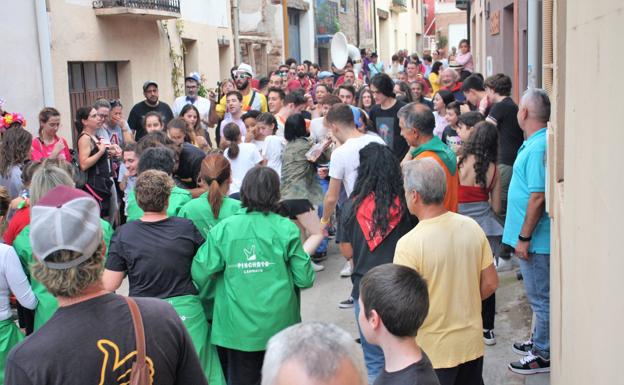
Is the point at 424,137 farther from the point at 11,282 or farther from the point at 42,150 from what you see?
the point at 42,150

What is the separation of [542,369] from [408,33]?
50.6 metres

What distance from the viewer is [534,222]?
4.91 metres

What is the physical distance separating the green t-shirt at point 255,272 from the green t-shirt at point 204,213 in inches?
20.1

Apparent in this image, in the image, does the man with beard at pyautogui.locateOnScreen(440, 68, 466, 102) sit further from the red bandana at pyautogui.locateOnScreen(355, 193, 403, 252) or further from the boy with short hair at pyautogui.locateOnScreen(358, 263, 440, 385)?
the boy with short hair at pyautogui.locateOnScreen(358, 263, 440, 385)

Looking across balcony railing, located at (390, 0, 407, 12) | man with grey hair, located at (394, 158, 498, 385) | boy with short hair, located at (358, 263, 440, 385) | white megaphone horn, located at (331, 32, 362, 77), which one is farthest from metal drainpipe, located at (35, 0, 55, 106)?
balcony railing, located at (390, 0, 407, 12)

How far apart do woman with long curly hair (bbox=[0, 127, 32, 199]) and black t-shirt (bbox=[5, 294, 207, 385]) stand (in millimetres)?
4544

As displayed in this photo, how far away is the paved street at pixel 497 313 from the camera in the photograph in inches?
207

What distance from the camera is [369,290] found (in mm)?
2885

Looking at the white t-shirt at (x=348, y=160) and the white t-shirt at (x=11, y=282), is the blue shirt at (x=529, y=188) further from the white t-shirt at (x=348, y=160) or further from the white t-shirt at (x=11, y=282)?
the white t-shirt at (x=11, y=282)

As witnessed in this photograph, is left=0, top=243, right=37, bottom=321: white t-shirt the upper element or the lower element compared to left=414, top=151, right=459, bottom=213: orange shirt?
lower

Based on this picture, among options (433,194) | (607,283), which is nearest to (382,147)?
(433,194)

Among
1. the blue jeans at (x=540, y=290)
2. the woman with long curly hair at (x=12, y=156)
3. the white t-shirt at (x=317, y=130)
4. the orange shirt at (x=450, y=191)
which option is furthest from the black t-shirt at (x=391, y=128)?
the woman with long curly hair at (x=12, y=156)

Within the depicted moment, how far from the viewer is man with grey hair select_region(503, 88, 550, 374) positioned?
491 centimetres

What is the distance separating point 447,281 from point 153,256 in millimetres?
1534
